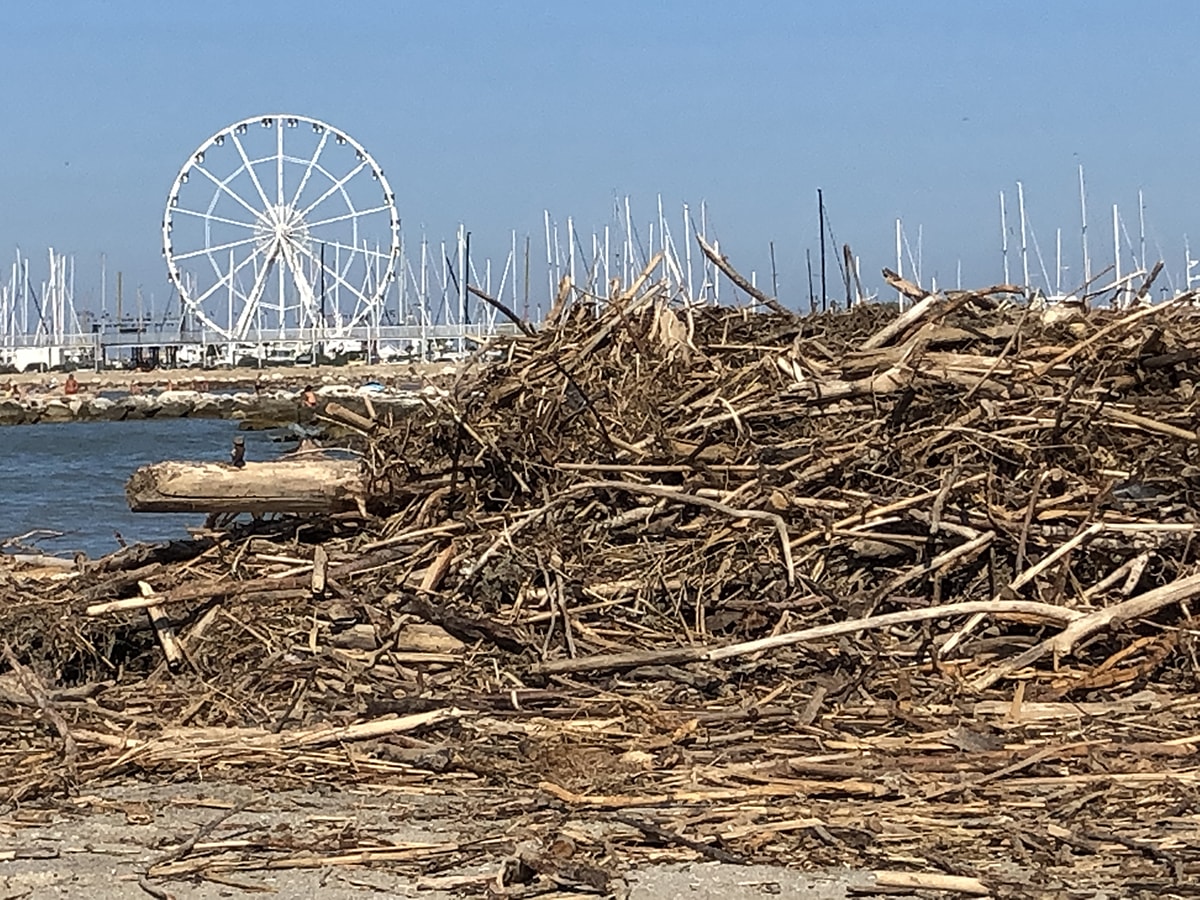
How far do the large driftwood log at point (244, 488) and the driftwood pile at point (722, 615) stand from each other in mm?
144

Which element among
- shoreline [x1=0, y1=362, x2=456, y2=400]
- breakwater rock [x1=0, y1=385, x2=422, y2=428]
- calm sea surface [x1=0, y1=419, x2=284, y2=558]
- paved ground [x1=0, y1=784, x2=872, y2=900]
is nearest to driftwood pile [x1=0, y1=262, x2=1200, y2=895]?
paved ground [x1=0, y1=784, x2=872, y2=900]

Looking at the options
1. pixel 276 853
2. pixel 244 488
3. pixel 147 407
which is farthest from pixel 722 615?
pixel 147 407

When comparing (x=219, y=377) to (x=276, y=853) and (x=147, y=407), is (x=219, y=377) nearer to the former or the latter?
(x=147, y=407)

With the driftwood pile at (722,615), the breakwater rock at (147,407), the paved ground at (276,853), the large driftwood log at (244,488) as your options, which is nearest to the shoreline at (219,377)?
the breakwater rock at (147,407)

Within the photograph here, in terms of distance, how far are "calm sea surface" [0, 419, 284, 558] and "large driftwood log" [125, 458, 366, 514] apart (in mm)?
767

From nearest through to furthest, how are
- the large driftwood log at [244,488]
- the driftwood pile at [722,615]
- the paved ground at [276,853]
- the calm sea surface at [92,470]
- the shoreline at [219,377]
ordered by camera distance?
the paved ground at [276,853]
the driftwood pile at [722,615]
the large driftwood log at [244,488]
the calm sea surface at [92,470]
the shoreline at [219,377]

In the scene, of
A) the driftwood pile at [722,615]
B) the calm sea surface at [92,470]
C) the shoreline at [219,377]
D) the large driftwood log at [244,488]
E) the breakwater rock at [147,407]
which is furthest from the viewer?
the shoreline at [219,377]

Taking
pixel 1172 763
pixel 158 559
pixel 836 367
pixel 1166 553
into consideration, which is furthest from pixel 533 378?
pixel 1172 763

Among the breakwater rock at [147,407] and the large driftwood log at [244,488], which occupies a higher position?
the large driftwood log at [244,488]

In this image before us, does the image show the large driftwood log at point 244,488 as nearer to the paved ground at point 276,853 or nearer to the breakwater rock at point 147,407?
the paved ground at point 276,853

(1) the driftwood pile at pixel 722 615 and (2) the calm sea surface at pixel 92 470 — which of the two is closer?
(1) the driftwood pile at pixel 722 615

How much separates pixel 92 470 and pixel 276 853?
3053cm

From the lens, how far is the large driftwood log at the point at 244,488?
7477mm

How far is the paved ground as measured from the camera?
14.0 ft
